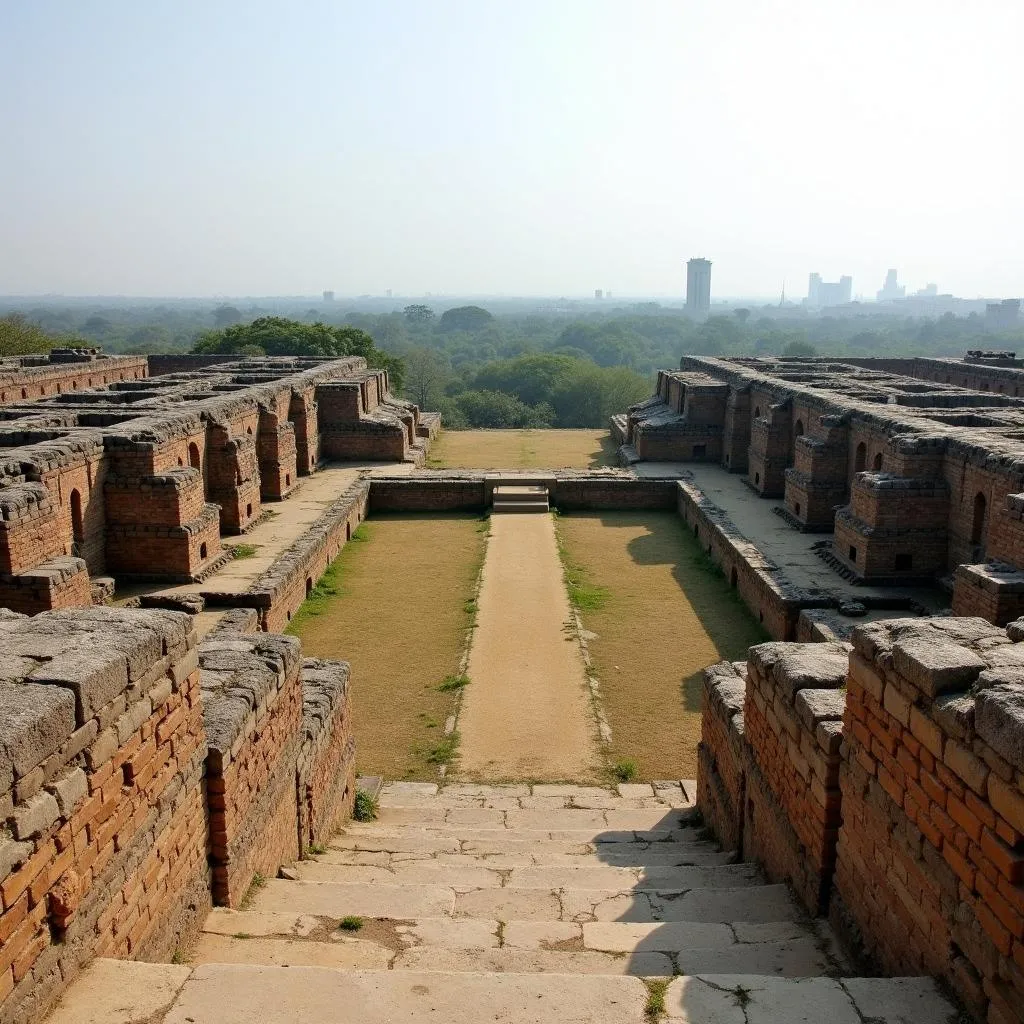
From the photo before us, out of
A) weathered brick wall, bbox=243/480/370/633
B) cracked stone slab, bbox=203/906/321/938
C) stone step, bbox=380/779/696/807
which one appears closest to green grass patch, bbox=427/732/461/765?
stone step, bbox=380/779/696/807

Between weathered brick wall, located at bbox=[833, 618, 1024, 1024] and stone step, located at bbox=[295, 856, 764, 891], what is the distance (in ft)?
3.66

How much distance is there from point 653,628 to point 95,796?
8159 mm

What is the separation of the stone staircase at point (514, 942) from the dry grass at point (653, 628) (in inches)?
57.5

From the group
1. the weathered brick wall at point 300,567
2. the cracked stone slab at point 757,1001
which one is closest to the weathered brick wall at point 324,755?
the cracked stone slab at point 757,1001

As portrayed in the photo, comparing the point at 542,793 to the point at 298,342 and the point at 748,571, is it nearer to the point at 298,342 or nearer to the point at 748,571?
the point at 748,571

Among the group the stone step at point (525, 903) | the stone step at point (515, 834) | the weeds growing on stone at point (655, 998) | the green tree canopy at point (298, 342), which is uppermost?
the green tree canopy at point (298, 342)

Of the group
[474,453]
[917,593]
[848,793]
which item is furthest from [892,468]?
[474,453]

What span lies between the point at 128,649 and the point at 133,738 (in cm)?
34

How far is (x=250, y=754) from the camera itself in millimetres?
4719

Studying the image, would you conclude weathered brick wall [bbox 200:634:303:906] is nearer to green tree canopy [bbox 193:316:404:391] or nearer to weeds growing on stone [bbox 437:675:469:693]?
weeds growing on stone [bbox 437:675:469:693]

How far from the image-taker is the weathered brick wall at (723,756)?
18.7ft

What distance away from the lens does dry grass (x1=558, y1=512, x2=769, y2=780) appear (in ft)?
26.8

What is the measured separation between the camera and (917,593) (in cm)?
1064

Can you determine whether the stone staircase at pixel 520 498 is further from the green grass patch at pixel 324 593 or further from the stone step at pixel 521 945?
the stone step at pixel 521 945
